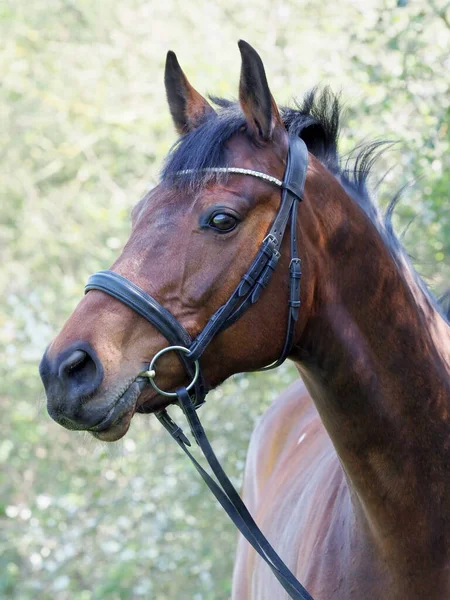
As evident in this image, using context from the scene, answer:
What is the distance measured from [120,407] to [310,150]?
98 centimetres

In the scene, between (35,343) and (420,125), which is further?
(35,343)

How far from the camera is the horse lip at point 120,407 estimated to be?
2057 mm

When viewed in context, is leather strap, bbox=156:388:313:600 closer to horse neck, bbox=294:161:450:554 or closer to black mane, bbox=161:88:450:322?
horse neck, bbox=294:161:450:554

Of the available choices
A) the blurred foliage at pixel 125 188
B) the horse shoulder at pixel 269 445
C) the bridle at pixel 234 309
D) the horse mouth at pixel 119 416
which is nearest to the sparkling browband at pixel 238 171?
the bridle at pixel 234 309

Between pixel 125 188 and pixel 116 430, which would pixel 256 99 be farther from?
pixel 125 188

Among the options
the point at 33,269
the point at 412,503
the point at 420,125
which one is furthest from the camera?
the point at 33,269

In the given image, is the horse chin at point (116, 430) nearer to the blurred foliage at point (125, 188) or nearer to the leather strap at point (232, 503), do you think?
the leather strap at point (232, 503)

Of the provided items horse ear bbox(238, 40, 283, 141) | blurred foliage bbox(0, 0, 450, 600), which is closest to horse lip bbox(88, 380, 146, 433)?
horse ear bbox(238, 40, 283, 141)

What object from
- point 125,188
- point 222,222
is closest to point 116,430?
point 222,222

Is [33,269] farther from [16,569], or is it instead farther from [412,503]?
[412,503]

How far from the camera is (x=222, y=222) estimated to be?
7.20ft

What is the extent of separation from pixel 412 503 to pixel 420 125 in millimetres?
3673

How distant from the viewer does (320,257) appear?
229 centimetres

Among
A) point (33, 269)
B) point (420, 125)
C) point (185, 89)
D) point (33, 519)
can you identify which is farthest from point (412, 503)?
point (33, 269)
